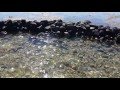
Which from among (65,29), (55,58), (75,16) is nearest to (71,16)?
(75,16)

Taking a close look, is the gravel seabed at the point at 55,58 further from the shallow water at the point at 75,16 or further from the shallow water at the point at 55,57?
the shallow water at the point at 75,16

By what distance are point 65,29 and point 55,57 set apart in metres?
4.48

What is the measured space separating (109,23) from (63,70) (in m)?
8.35

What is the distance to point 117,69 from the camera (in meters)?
11.1

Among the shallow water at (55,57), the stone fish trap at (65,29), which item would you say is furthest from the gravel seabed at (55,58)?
the stone fish trap at (65,29)

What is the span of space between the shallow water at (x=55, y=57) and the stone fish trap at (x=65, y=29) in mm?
756

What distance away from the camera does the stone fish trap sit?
15.3m

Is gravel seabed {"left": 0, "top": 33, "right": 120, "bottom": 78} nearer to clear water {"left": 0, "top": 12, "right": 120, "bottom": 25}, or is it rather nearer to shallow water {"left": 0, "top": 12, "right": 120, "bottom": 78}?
shallow water {"left": 0, "top": 12, "right": 120, "bottom": 78}

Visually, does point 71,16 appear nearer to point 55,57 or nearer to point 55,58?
point 55,57

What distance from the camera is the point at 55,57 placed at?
1209 cm
